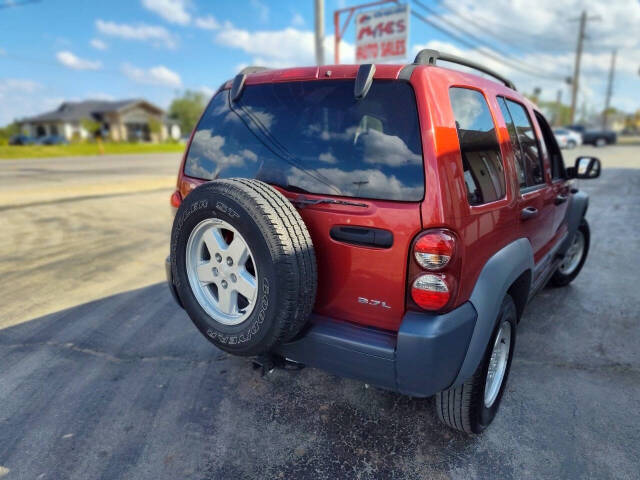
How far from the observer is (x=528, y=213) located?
257 centimetres

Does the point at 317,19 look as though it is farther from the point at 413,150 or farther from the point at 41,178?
the point at 413,150

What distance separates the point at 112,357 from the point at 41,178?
12.9 metres

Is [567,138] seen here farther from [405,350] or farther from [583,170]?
[405,350]

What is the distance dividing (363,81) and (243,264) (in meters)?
1.04

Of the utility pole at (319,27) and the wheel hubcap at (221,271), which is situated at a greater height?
the utility pole at (319,27)

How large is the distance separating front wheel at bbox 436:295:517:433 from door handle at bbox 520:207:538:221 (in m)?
0.50

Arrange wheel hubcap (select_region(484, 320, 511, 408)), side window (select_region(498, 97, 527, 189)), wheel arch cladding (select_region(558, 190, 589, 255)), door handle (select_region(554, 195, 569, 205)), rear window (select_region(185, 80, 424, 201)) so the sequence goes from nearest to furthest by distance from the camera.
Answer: rear window (select_region(185, 80, 424, 201)) < wheel hubcap (select_region(484, 320, 511, 408)) < side window (select_region(498, 97, 527, 189)) < door handle (select_region(554, 195, 569, 205)) < wheel arch cladding (select_region(558, 190, 589, 255))

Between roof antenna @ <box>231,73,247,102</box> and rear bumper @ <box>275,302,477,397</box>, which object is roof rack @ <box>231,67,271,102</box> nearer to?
roof antenna @ <box>231,73,247,102</box>

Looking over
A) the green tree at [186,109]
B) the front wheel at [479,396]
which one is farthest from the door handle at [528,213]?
the green tree at [186,109]

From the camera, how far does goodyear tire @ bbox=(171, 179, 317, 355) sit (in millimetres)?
1892

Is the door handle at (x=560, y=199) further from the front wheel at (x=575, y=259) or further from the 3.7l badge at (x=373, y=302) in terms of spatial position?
the 3.7l badge at (x=373, y=302)

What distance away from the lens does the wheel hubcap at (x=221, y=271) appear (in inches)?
81.8

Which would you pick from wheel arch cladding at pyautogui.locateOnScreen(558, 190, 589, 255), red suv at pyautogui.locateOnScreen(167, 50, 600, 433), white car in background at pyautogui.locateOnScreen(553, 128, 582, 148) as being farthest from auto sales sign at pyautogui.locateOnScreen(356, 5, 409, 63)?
white car in background at pyautogui.locateOnScreen(553, 128, 582, 148)

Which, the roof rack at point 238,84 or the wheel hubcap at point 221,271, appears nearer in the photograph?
the wheel hubcap at point 221,271
